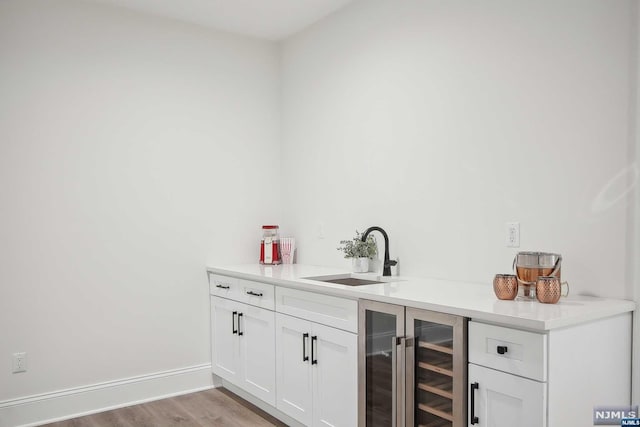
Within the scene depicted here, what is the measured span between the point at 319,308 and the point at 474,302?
35.4 inches

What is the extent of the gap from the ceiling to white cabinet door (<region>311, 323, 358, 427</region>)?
208 cm

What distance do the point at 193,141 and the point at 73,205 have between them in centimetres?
92

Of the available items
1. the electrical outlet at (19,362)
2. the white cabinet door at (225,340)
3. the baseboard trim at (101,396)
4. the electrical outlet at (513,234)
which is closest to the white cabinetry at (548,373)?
the electrical outlet at (513,234)

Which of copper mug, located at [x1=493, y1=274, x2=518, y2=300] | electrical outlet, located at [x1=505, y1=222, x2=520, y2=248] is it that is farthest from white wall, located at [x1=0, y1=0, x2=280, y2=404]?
copper mug, located at [x1=493, y1=274, x2=518, y2=300]

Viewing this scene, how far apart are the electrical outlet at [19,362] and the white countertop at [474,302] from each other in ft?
4.95

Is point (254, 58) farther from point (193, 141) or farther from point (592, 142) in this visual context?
point (592, 142)

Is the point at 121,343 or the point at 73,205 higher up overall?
the point at 73,205

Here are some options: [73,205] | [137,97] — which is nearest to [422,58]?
[137,97]

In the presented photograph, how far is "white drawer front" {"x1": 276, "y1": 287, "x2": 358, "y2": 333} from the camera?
2475 millimetres

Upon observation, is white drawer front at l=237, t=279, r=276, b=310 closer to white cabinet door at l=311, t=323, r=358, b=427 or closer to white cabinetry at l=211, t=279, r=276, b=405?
white cabinetry at l=211, t=279, r=276, b=405

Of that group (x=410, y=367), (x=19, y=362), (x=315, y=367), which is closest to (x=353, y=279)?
(x=315, y=367)

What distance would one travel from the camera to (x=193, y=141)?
3.75 meters

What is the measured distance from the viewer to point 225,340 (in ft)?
11.8

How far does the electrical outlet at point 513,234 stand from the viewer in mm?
2416
